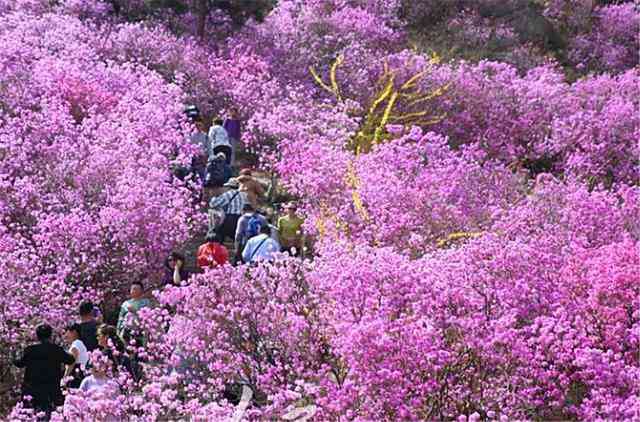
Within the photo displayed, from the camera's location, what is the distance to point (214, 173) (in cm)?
1708

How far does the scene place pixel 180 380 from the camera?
10984 mm

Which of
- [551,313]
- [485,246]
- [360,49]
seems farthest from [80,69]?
[551,313]

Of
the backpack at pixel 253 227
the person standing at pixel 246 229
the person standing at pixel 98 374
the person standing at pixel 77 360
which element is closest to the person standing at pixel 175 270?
the person standing at pixel 246 229

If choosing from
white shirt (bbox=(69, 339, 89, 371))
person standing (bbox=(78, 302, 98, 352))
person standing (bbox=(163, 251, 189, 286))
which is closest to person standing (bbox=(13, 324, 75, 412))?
white shirt (bbox=(69, 339, 89, 371))

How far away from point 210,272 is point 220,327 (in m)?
0.67

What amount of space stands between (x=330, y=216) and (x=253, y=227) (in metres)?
1.66

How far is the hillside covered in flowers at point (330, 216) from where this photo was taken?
Answer: 9602 millimetres

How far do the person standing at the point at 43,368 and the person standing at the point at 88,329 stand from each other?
3.03 feet

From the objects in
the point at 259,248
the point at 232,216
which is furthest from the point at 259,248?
the point at 232,216

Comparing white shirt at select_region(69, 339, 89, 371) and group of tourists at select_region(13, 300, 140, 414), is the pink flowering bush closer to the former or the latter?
group of tourists at select_region(13, 300, 140, 414)

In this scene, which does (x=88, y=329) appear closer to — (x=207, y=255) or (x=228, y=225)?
(x=207, y=255)

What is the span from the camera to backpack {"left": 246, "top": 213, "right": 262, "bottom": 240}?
13.7 meters

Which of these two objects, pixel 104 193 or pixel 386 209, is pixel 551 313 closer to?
pixel 386 209

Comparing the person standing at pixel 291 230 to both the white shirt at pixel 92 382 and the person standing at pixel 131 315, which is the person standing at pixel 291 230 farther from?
the white shirt at pixel 92 382
